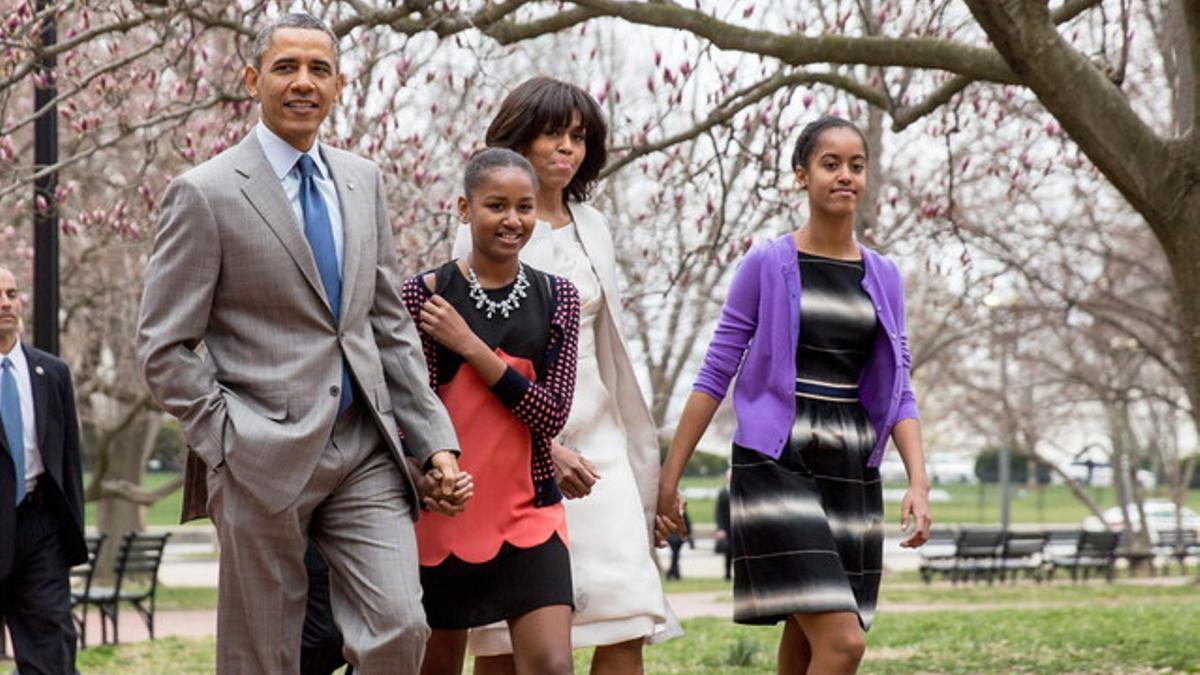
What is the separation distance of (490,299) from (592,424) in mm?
574

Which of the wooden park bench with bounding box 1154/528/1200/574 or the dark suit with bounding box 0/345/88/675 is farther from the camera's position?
the wooden park bench with bounding box 1154/528/1200/574

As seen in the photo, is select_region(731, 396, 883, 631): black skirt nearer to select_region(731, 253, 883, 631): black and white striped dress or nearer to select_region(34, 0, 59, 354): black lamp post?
select_region(731, 253, 883, 631): black and white striped dress

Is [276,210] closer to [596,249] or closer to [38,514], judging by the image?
[596,249]

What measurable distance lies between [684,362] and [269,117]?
21.1 m

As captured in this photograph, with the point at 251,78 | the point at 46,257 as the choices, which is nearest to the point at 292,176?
the point at 251,78

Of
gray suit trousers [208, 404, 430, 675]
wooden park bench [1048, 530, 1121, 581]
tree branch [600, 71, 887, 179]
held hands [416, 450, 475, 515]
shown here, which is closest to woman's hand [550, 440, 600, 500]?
held hands [416, 450, 475, 515]

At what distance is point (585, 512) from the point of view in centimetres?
592

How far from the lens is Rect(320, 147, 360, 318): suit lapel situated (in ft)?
16.6

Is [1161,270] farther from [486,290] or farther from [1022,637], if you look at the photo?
[486,290]

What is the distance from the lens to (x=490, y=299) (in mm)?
5688

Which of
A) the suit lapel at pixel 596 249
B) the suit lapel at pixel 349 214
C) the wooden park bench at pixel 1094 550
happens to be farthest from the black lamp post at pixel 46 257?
the wooden park bench at pixel 1094 550

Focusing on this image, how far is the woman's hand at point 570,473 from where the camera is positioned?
5.70 meters

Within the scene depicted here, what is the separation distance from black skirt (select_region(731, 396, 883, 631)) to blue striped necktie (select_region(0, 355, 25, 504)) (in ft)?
13.1

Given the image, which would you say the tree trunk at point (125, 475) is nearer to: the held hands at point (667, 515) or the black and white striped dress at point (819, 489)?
the held hands at point (667, 515)
